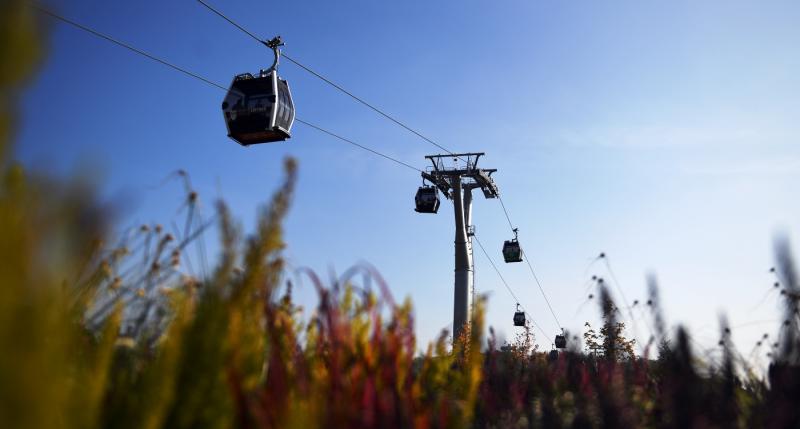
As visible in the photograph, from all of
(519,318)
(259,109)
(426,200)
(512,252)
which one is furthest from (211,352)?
(519,318)

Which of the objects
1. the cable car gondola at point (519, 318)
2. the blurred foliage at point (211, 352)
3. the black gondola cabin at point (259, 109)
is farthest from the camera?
the cable car gondola at point (519, 318)

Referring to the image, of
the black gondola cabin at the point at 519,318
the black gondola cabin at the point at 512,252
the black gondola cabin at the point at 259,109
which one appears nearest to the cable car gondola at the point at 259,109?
Answer: the black gondola cabin at the point at 259,109

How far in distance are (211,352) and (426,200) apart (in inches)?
1034

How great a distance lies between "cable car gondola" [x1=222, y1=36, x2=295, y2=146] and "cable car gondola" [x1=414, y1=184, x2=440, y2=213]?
12.3m

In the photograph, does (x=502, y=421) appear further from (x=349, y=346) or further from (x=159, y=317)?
(x=159, y=317)

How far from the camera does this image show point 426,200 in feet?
90.5

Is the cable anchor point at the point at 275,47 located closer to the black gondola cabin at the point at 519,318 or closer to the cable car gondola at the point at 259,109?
the cable car gondola at the point at 259,109

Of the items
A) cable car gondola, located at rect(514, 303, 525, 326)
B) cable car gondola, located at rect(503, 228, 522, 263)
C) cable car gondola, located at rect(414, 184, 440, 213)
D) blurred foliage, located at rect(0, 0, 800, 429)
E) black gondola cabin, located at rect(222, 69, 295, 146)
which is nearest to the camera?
blurred foliage, located at rect(0, 0, 800, 429)

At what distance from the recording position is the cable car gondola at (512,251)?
3472cm

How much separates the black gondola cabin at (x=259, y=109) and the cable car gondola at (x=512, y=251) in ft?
70.4

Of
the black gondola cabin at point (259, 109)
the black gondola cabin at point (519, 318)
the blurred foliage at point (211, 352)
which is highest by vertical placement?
the black gondola cabin at point (519, 318)

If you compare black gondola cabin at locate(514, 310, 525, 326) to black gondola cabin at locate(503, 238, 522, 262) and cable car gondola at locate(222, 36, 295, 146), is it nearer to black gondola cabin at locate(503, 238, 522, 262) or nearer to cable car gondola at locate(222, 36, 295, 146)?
black gondola cabin at locate(503, 238, 522, 262)

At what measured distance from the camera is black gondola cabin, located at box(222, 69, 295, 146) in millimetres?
15117

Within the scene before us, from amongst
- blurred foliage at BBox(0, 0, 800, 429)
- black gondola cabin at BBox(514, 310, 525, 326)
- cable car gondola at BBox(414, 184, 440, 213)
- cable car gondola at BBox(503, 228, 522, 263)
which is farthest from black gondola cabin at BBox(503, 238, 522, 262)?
blurred foliage at BBox(0, 0, 800, 429)
